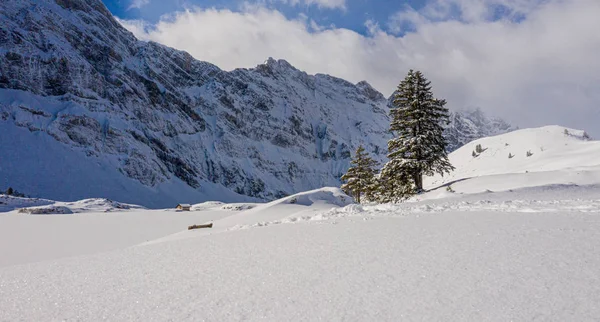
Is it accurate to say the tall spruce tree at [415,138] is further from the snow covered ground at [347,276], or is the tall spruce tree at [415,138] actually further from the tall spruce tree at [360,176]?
the snow covered ground at [347,276]

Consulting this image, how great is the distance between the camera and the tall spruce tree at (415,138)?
22.4 m

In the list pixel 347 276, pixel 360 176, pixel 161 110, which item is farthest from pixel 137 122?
pixel 347 276

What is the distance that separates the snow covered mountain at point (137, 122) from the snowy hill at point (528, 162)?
6564cm

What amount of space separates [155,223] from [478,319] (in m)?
19.6

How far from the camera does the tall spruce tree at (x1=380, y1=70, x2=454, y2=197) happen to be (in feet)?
73.6

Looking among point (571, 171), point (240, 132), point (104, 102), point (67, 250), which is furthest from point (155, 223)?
point (240, 132)

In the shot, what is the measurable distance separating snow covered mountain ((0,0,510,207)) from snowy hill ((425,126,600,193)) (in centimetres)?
6564

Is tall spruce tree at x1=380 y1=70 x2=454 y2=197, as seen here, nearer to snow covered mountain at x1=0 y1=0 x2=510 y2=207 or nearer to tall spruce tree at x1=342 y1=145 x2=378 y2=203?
tall spruce tree at x1=342 y1=145 x2=378 y2=203

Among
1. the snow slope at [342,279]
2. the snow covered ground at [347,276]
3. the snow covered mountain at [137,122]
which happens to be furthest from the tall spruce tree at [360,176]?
the snow covered mountain at [137,122]

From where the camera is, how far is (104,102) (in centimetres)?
9281

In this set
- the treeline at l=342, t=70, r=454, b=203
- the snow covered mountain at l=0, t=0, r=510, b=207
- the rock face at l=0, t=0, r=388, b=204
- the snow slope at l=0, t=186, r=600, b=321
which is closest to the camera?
the snow slope at l=0, t=186, r=600, b=321

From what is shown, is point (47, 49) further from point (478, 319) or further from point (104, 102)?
point (478, 319)

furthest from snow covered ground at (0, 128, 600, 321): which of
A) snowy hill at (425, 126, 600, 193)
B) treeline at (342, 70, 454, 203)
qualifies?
treeline at (342, 70, 454, 203)

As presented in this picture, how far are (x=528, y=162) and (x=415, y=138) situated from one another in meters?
23.2
